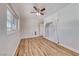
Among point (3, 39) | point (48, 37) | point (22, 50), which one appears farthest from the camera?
point (48, 37)

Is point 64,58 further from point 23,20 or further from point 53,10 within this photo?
point 23,20

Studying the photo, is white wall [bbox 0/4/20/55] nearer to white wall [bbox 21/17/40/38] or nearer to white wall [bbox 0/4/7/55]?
white wall [bbox 0/4/7/55]

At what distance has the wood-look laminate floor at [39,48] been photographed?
5.56 feet

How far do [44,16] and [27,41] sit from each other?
0.48 m

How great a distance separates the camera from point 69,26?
173 centimetres

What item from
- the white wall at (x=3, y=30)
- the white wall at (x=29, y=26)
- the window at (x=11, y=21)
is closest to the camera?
the white wall at (x=3, y=30)

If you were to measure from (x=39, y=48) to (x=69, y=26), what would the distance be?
1.90 ft

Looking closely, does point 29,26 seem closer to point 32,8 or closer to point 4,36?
point 32,8

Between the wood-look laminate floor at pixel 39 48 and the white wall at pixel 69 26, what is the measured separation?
4.5 inches

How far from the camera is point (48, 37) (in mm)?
1842

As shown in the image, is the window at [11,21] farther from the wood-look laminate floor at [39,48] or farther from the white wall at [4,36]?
the wood-look laminate floor at [39,48]

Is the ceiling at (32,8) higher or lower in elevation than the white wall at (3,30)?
higher

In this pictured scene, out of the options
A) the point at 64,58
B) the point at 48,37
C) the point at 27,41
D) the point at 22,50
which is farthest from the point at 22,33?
the point at 64,58

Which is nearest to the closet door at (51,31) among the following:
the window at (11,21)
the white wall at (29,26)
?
the white wall at (29,26)
